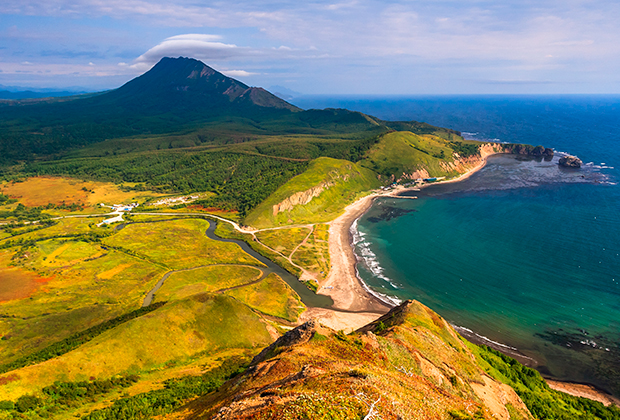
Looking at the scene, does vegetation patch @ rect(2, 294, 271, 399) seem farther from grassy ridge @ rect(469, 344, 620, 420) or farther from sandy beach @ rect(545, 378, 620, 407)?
sandy beach @ rect(545, 378, 620, 407)

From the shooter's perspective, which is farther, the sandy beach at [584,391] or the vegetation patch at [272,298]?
the vegetation patch at [272,298]

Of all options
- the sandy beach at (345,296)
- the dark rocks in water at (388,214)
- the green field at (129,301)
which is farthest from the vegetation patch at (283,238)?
the dark rocks in water at (388,214)

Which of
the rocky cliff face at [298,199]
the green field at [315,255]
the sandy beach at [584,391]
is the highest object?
the rocky cliff face at [298,199]

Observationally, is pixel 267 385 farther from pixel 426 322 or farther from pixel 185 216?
pixel 185 216

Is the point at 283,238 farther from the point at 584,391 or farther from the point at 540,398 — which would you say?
the point at 584,391

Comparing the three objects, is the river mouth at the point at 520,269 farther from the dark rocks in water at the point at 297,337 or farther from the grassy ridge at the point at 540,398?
the dark rocks in water at the point at 297,337

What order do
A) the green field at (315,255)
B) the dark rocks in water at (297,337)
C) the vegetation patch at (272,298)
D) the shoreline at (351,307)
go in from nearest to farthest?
the dark rocks in water at (297,337), the shoreline at (351,307), the vegetation patch at (272,298), the green field at (315,255)

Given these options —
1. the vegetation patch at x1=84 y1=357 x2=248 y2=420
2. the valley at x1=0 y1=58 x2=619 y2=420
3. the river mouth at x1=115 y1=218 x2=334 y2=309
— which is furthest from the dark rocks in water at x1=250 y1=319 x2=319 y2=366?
the river mouth at x1=115 y1=218 x2=334 y2=309

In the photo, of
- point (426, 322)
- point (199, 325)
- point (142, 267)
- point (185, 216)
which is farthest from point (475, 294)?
point (185, 216)

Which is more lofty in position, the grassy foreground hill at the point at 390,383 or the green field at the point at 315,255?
the grassy foreground hill at the point at 390,383
